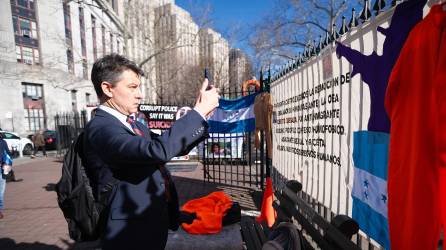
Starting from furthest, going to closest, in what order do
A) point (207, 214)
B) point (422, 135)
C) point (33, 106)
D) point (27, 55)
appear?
point (33, 106)
point (27, 55)
point (207, 214)
point (422, 135)

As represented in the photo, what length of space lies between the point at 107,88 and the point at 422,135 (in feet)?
5.41

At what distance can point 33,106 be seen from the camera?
2597 centimetres

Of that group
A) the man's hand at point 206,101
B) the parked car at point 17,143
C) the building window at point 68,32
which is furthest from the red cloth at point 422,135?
the building window at point 68,32

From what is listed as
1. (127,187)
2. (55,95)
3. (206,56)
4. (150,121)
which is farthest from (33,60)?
(127,187)

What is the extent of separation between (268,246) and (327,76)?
1683mm

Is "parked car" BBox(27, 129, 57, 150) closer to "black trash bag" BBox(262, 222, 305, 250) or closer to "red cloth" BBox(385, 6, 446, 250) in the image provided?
"black trash bag" BBox(262, 222, 305, 250)

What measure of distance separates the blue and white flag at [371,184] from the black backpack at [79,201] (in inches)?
69.8

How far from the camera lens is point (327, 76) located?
2518 millimetres

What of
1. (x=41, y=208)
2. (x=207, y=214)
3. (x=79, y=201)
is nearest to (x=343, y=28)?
(x=79, y=201)

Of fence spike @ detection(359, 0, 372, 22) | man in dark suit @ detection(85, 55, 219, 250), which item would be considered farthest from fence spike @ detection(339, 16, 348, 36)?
man in dark suit @ detection(85, 55, 219, 250)

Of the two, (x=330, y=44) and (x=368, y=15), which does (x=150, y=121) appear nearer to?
(x=330, y=44)

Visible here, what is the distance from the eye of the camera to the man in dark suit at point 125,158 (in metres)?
1.36

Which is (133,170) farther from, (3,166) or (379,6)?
(3,166)

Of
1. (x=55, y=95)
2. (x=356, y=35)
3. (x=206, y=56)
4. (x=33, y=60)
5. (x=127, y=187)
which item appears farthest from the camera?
(x=206, y=56)
